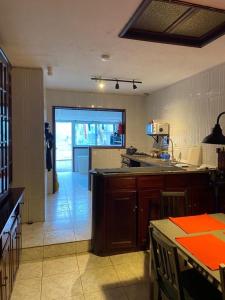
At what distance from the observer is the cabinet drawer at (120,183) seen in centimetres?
284

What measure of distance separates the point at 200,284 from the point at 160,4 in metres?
2.17

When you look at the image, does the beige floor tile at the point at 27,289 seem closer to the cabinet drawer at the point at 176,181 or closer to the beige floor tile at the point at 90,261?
the beige floor tile at the point at 90,261

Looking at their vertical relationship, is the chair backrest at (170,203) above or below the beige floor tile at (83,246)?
above

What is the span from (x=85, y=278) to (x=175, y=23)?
2713mm

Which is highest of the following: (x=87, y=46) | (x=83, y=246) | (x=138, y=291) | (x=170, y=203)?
(x=87, y=46)

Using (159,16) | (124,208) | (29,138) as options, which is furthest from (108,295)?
(159,16)

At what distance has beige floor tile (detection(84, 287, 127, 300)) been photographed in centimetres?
212

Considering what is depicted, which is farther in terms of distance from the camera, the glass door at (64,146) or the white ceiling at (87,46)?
the glass door at (64,146)

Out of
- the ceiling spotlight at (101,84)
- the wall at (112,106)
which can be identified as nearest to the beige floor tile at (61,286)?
the wall at (112,106)

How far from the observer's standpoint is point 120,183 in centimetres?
288

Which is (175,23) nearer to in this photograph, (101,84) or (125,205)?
(125,205)

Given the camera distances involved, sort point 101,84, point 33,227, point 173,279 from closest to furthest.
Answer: point 173,279 < point 33,227 < point 101,84

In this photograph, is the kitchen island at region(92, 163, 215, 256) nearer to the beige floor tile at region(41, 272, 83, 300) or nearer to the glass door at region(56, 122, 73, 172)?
the beige floor tile at region(41, 272, 83, 300)

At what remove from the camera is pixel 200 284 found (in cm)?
161
